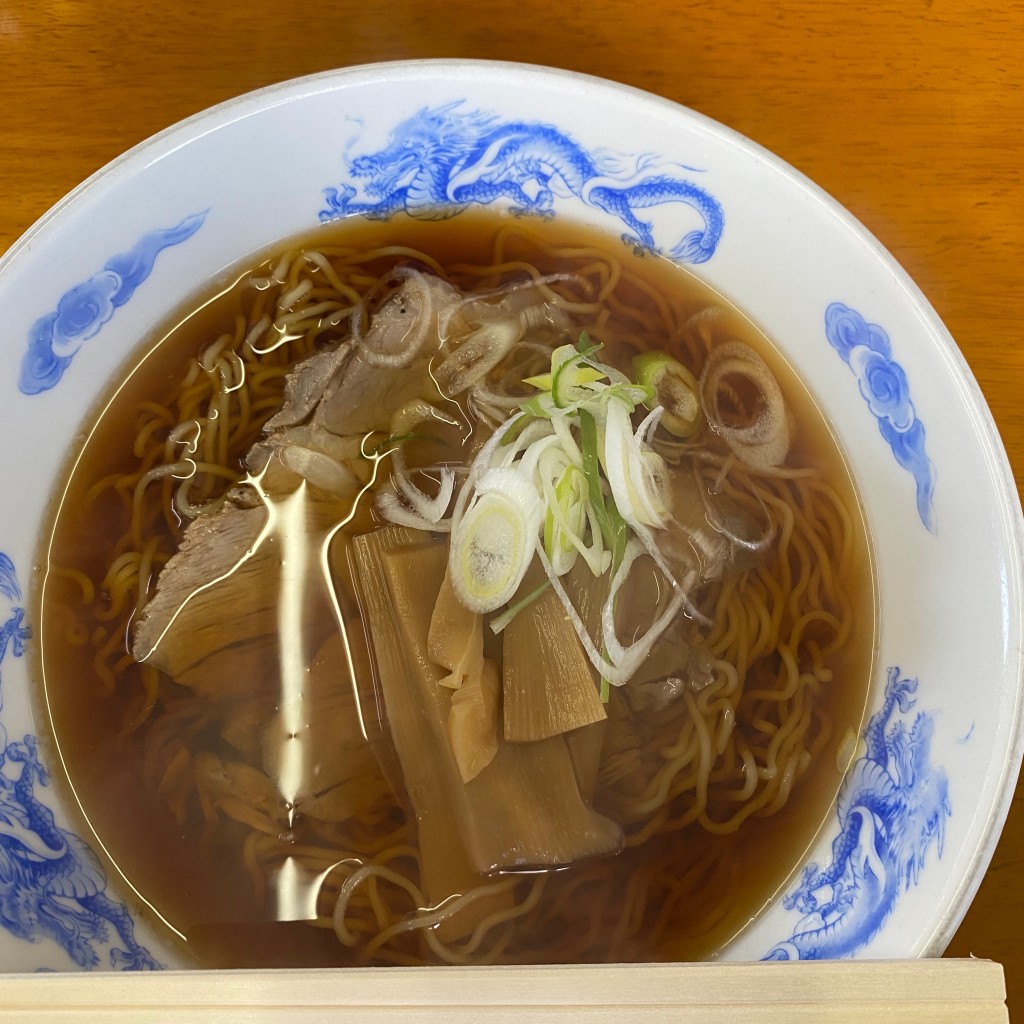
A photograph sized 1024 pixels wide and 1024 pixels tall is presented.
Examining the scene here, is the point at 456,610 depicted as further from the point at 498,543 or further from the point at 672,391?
the point at 672,391

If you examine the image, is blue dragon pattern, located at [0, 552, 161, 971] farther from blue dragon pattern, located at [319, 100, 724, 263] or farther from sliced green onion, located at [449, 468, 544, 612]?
blue dragon pattern, located at [319, 100, 724, 263]

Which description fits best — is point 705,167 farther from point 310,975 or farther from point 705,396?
point 310,975

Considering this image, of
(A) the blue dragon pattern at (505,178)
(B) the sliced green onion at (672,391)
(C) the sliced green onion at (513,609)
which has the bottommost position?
(C) the sliced green onion at (513,609)

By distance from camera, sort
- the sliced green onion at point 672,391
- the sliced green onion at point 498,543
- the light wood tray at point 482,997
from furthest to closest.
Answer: the sliced green onion at point 672,391
the sliced green onion at point 498,543
the light wood tray at point 482,997

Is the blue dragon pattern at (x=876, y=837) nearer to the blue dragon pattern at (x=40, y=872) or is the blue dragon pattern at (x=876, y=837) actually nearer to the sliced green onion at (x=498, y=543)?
the sliced green onion at (x=498, y=543)

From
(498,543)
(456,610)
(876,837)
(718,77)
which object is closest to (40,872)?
(456,610)

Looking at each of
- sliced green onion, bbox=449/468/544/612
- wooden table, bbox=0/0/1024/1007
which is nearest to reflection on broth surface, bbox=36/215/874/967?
sliced green onion, bbox=449/468/544/612

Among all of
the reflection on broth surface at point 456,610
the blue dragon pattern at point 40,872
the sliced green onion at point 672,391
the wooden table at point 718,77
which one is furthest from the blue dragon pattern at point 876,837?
the blue dragon pattern at point 40,872
